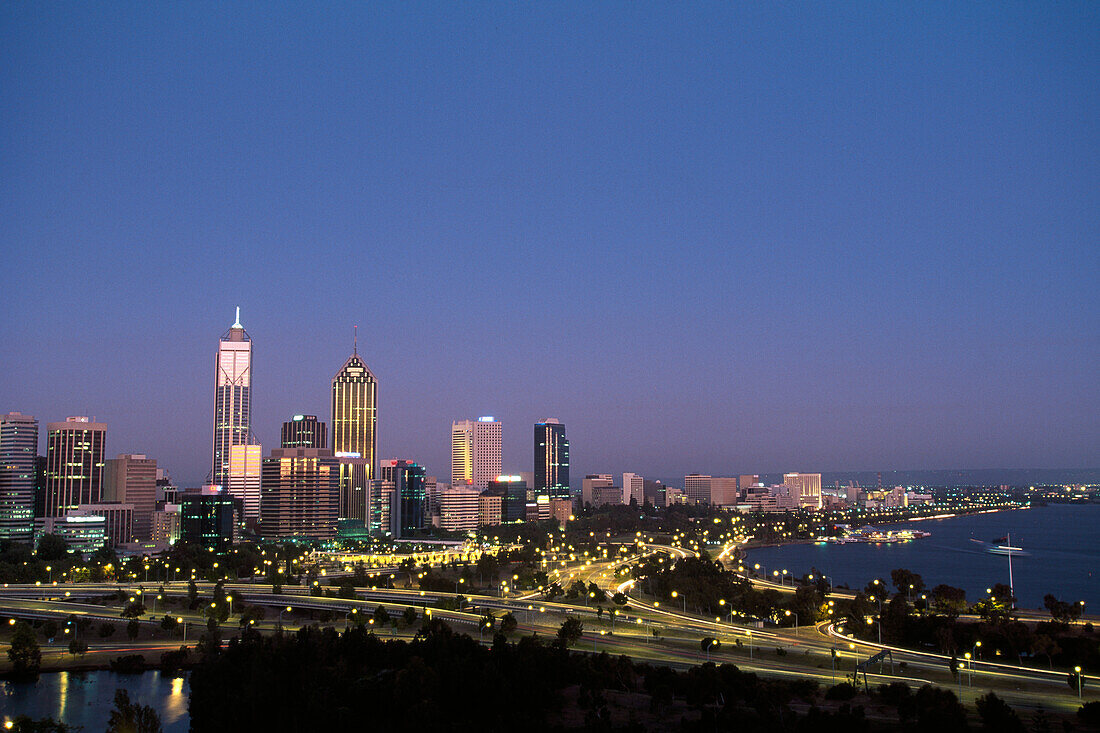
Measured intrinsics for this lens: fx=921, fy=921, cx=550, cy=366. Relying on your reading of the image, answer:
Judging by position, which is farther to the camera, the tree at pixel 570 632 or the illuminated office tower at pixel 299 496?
the illuminated office tower at pixel 299 496

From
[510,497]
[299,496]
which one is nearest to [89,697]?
[299,496]

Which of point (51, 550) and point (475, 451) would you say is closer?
point (51, 550)

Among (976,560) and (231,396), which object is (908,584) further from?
(231,396)

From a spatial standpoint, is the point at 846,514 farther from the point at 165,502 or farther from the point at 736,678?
the point at 736,678

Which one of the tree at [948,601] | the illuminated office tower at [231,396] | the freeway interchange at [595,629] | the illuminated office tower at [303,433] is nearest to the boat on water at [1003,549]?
the tree at [948,601]

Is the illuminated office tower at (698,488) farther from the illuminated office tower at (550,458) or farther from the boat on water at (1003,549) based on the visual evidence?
the boat on water at (1003,549)

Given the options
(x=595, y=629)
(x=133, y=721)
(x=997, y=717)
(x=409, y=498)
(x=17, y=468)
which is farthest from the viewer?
(x=409, y=498)
